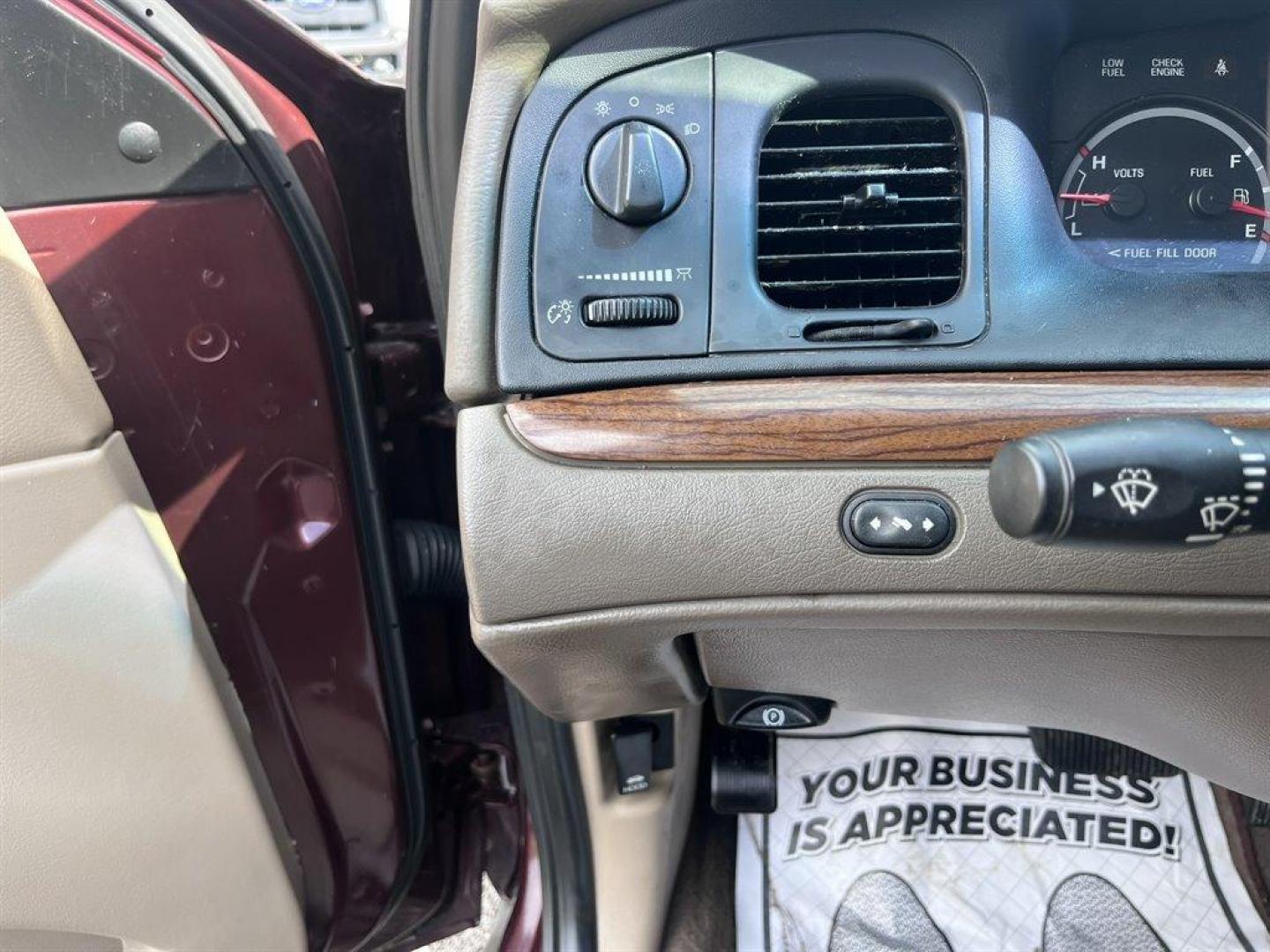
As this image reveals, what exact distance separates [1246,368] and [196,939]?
102cm

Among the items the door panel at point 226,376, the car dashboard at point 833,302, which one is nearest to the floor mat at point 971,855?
the door panel at point 226,376

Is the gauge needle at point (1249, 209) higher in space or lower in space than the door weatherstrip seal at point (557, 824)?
higher

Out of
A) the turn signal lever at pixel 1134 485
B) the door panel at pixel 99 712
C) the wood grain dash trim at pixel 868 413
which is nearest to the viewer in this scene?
the turn signal lever at pixel 1134 485

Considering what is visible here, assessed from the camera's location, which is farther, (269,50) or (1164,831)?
(1164,831)

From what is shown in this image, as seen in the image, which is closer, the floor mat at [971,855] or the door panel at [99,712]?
the door panel at [99,712]

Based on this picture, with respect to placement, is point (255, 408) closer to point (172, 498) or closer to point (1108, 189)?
point (172, 498)

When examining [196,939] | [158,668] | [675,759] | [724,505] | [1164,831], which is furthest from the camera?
[1164,831]

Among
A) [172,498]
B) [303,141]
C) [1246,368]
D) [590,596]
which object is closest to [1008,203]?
[1246,368]

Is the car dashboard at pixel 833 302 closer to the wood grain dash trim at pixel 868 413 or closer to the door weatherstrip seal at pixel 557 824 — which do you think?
the wood grain dash trim at pixel 868 413

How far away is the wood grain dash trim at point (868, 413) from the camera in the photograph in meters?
0.65

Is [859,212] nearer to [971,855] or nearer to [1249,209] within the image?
[1249,209]

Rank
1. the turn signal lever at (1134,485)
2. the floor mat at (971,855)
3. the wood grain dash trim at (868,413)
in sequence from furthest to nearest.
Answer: the floor mat at (971,855)
the wood grain dash trim at (868,413)
the turn signal lever at (1134,485)

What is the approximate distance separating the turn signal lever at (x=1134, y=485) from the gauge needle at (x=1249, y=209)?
31 centimetres

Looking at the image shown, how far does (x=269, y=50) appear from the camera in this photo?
90 cm
